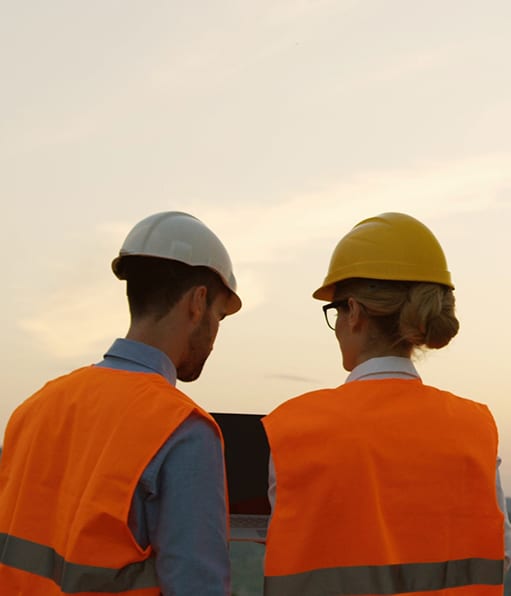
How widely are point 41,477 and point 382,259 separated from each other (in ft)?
6.59

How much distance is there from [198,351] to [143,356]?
292 millimetres

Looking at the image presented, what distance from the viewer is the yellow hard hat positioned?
4488 millimetres

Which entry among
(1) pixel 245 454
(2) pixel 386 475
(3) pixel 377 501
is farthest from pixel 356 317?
(1) pixel 245 454

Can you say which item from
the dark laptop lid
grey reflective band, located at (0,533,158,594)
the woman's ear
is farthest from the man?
the dark laptop lid

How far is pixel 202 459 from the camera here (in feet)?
11.2

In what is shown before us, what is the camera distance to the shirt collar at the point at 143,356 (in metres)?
3.77

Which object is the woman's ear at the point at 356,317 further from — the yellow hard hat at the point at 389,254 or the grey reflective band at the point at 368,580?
the grey reflective band at the point at 368,580

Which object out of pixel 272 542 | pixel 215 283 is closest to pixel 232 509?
pixel 272 542

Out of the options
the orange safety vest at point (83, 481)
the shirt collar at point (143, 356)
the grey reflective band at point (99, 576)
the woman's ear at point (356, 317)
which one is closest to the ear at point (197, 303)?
the shirt collar at point (143, 356)

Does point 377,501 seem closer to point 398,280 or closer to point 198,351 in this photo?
point 198,351

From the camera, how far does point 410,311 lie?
13.9 ft

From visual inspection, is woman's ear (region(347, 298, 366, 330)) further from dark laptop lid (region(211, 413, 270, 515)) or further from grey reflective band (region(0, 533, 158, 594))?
dark laptop lid (region(211, 413, 270, 515))

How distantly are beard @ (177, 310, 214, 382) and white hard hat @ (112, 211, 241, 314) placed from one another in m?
0.25

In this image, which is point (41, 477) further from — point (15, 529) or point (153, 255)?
point (153, 255)
